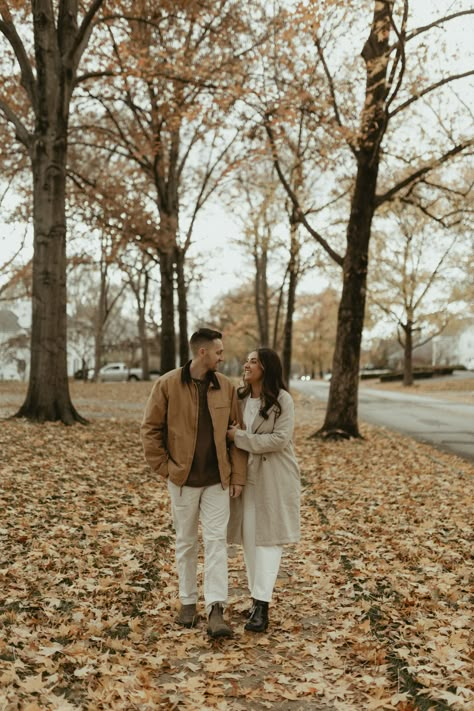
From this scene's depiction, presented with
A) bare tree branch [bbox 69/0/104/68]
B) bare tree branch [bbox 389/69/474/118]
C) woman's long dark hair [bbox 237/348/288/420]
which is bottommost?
woman's long dark hair [bbox 237/348/288/420]

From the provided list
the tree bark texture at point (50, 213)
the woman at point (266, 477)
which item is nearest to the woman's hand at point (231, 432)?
the woman at point (266, 477)

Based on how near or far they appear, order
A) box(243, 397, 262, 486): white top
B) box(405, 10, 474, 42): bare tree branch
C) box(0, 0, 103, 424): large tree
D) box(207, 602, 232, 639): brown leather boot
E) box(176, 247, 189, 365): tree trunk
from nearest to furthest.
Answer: box(207, 602, 232, 639): brown leather boot
box(243, 397, 262, 486): white top
box(405, 10, 474, 42): bare tree branch
box(0, 0, 103, 424): large tree
box(176, 247, 189, 365): tree trunk

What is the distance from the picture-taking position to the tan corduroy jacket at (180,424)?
4.64 metres

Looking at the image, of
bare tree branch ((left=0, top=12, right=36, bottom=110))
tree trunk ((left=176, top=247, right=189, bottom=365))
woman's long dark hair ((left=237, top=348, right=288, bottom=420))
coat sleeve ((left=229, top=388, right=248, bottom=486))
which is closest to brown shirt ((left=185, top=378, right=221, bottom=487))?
coat sleeve ((left=229, top=388, right=248, bottom=486))

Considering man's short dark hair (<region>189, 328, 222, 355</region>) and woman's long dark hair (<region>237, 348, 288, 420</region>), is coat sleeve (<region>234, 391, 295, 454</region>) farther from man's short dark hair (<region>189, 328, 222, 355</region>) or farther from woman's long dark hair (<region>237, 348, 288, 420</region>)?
man's short dark hair (<region>189, 328, 222, 355</region>)

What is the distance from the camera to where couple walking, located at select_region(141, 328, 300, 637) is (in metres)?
4.67

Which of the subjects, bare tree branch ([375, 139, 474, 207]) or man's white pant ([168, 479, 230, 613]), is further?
bare tree branch ([375, 139, 474, 207])

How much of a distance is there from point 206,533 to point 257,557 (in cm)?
41

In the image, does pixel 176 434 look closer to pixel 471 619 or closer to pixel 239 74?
pixel 471 619

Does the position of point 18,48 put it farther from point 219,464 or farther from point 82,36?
point 219,464

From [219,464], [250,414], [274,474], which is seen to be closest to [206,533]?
[219,464]

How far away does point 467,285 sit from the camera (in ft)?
135

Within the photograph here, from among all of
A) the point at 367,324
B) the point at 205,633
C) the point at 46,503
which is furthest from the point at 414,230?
the point at 205,633

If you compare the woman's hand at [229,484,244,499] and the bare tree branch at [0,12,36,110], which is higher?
the bare tree branch at [0,12,36,110]
